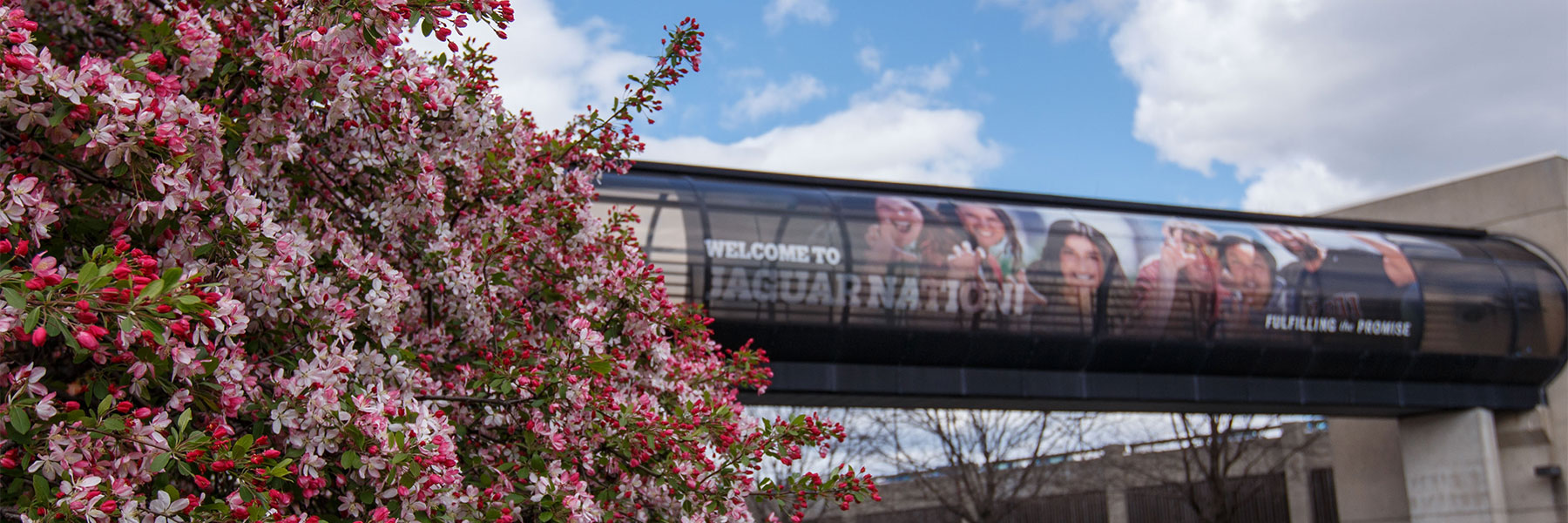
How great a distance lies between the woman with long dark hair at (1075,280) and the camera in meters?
16.1

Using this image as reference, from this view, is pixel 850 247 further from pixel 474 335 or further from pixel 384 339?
pixel 384 339

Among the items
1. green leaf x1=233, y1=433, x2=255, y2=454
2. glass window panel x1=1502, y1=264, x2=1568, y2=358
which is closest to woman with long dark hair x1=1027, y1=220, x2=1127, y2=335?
glass window panel x1=1502, y1=264, x2=1568, y2=358

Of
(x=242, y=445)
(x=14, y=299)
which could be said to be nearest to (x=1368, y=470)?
(x=242, y=445)

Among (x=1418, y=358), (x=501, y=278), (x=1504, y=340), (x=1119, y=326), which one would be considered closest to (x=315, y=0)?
(x=501, y=278)

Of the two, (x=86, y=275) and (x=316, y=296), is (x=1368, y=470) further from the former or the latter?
(x=86, y=275)

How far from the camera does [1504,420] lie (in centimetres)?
2158

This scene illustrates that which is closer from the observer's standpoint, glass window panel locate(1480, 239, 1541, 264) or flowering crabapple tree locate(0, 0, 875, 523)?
flowering crabapple tree locate(0, 0, 875, 523)

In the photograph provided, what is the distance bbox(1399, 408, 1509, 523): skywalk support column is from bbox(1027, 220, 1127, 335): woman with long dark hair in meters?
8.29

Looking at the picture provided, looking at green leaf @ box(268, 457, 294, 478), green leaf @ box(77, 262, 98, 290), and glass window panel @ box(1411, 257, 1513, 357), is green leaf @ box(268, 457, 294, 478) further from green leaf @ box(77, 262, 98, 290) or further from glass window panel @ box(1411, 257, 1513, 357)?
glass window panel @ box(1411, 257, 1513, 357)

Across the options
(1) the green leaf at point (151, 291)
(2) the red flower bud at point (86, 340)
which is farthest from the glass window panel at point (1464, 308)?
(2) the red flower bud at point (86, 340)

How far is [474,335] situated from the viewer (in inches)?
226

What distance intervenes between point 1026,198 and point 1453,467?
32.5ft

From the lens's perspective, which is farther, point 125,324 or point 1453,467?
point 1453,467

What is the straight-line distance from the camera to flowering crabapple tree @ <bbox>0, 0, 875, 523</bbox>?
11.0 ft
